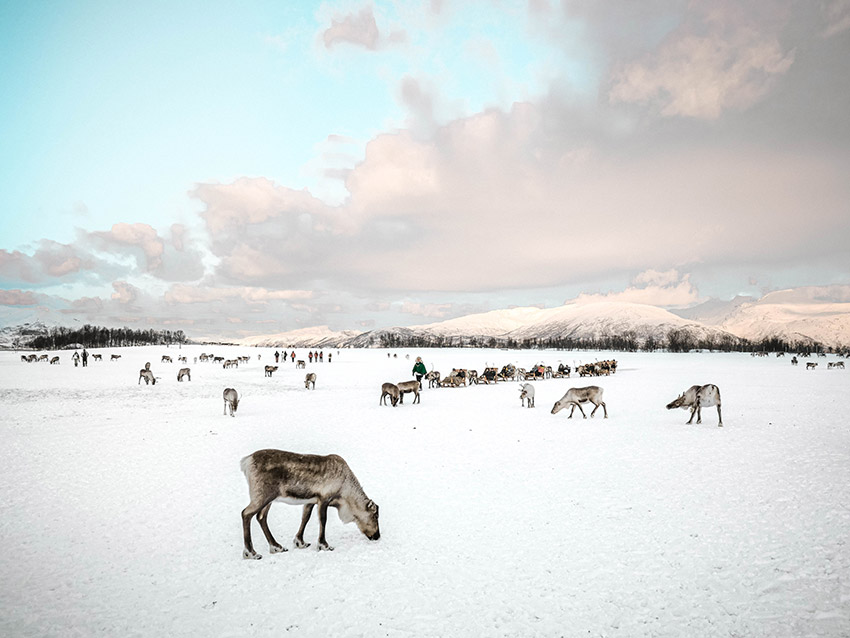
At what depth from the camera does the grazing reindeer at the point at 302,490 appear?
743 centimetres

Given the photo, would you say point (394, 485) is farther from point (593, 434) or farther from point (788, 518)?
point (593, 434)

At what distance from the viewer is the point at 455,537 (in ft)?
27.5

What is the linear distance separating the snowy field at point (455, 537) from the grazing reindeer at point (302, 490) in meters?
0.42

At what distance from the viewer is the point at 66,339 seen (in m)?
163

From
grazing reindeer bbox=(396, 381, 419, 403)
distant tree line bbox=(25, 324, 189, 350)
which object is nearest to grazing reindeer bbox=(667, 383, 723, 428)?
grazing reindeer bbox=(396, 381, 419, 403)

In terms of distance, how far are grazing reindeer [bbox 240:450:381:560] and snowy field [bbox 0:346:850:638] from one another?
0.42 metres

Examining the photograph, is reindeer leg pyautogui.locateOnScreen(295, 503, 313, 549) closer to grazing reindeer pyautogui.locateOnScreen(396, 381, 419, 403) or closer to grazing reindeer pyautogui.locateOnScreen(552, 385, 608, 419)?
grazing reindeer pyautogui.locateOnScreen(552, 385, 608, 419)

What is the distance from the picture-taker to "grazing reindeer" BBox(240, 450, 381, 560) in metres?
7.43

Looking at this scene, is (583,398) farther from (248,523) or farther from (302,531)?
(248,523)

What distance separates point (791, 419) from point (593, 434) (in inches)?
430

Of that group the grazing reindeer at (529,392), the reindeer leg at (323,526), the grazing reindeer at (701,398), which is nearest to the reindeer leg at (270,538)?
the reindeer leg at (323,526)

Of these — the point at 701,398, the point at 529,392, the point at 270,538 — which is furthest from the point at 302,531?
the point at 529,392

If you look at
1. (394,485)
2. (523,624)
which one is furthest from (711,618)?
(394,485)

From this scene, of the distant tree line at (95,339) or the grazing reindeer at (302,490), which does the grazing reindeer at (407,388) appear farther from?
the distant tree line at (95,339)
